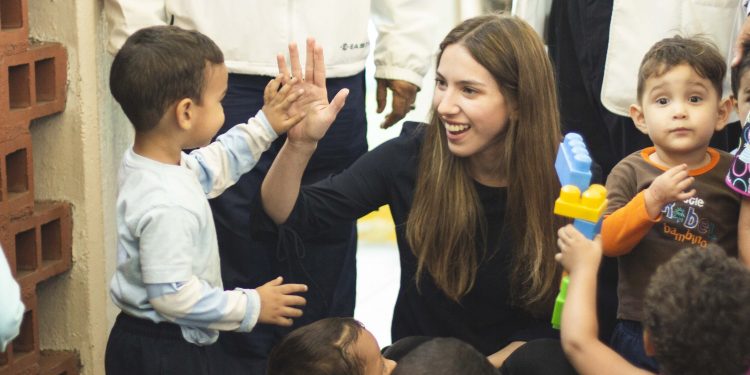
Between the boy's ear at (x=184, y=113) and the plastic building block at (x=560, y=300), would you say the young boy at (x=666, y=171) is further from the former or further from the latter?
the boy's ear at (x=184, y=113)

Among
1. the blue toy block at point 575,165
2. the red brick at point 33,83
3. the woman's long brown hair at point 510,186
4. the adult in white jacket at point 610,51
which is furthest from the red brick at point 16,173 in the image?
the adult in white jacket at point 610,51

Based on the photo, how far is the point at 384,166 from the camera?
9.04ft

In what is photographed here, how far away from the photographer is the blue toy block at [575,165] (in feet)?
7.28

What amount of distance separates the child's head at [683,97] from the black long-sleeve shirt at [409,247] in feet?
1.28

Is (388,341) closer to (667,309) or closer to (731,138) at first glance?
(731,138)

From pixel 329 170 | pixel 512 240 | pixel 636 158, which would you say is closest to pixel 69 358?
pixel 329 170

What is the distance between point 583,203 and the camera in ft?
7.18

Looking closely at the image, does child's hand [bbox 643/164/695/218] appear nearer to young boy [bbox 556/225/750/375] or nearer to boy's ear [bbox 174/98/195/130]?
young boy [bbox 556/225/750/375]

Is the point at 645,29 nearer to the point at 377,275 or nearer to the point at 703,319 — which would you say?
the point at 703,319

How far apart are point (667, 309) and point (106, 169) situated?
1679 mm

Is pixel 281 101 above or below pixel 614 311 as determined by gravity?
above

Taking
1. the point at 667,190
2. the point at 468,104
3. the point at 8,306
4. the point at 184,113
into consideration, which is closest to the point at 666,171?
the point at 667,190

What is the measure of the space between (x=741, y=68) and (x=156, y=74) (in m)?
1.16

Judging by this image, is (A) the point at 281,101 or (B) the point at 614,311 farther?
(B) the point at 614,311
